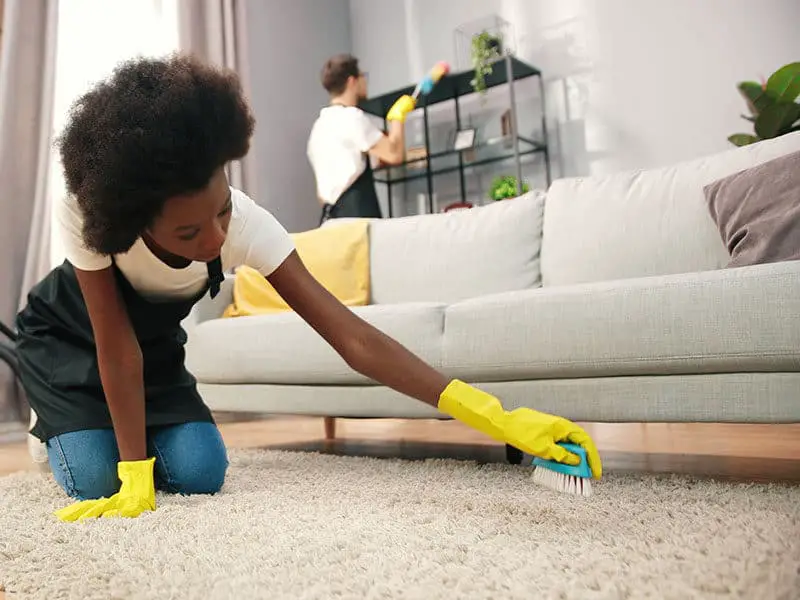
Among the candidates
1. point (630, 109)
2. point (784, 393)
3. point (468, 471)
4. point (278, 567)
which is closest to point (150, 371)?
point (468, 471)

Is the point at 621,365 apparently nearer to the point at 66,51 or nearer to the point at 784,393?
the point at 784,393

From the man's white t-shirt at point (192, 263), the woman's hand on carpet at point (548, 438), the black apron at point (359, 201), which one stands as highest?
the black apron at point (359, 201)

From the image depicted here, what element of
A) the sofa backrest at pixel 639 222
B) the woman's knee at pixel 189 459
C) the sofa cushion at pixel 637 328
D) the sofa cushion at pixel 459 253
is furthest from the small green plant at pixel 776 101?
the woman's knee at pixel 189 459

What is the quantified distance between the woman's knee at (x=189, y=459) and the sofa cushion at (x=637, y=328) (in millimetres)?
511

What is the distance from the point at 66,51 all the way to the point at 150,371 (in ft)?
6.46

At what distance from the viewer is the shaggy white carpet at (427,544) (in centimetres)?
72

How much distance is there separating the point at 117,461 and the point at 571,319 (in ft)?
2.91

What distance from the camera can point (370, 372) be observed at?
3.69 ft

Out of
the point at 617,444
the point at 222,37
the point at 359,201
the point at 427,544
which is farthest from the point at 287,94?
the point at 427,544

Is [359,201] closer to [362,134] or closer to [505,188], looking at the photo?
[362,134]

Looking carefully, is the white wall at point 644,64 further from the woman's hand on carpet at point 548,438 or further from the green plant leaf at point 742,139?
the woman's hand on carpet at point 548,438

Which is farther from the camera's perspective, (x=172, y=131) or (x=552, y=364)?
(x=552, y=364)

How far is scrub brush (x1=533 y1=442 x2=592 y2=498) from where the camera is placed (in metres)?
0.98

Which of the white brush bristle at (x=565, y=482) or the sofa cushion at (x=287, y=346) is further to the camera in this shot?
the sofa cushion at (x=287, y=346)
